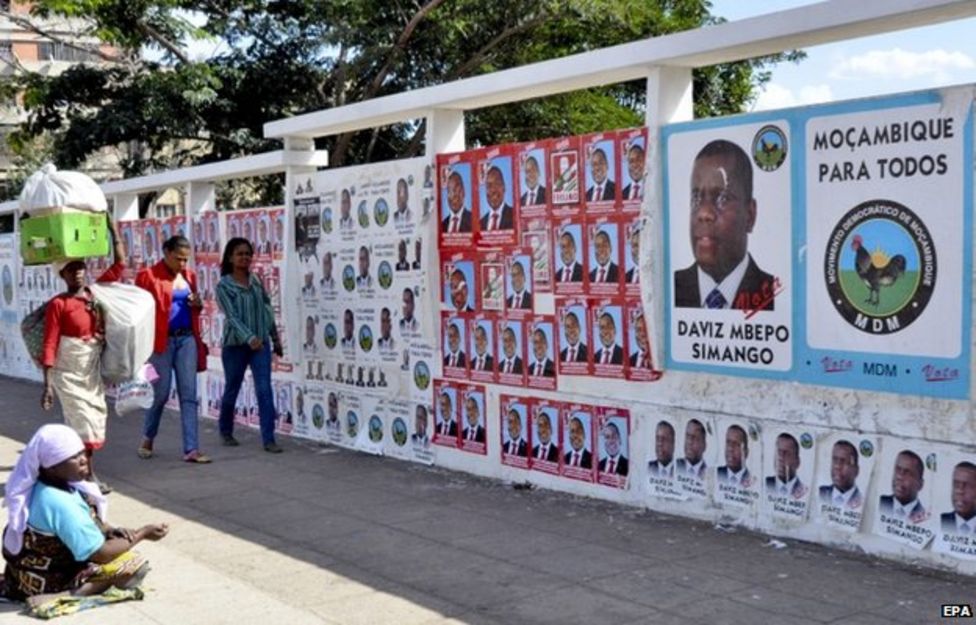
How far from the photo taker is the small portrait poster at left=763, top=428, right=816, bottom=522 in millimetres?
6191

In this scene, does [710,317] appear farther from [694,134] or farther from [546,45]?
[546,45]

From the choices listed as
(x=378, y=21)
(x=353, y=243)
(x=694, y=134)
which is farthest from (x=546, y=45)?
(x=694, y=134)

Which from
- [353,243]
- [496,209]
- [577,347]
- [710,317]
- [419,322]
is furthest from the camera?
[353,243]

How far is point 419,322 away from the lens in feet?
29.4

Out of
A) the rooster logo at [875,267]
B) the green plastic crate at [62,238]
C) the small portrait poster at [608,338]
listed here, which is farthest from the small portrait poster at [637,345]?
the green plastic crate at [62,238]

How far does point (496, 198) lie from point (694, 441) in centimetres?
228

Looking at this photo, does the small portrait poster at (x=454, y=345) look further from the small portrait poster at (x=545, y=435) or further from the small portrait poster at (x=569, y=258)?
the small portrait poster at (x=569, y=258)

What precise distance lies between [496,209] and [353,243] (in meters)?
1.96

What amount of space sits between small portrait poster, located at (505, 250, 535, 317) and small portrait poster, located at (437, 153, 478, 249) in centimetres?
48

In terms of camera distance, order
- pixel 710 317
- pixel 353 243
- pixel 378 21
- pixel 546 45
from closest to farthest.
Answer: pixel 710 317
pixel 353 243
pixel 378 21
pixel 546 45

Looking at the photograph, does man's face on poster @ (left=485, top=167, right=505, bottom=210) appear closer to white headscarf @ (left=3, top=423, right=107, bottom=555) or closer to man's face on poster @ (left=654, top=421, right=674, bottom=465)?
man's face on poster @ (left=654, top=421, right=674, bottom=465)

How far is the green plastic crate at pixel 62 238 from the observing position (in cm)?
798

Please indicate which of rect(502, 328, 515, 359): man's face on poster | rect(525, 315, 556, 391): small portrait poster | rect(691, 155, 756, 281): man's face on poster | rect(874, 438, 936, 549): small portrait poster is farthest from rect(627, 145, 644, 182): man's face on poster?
rect(874, 438, 936, 549): small portrait poster

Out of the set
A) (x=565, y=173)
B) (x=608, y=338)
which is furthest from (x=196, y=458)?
(x=565, y=173)
